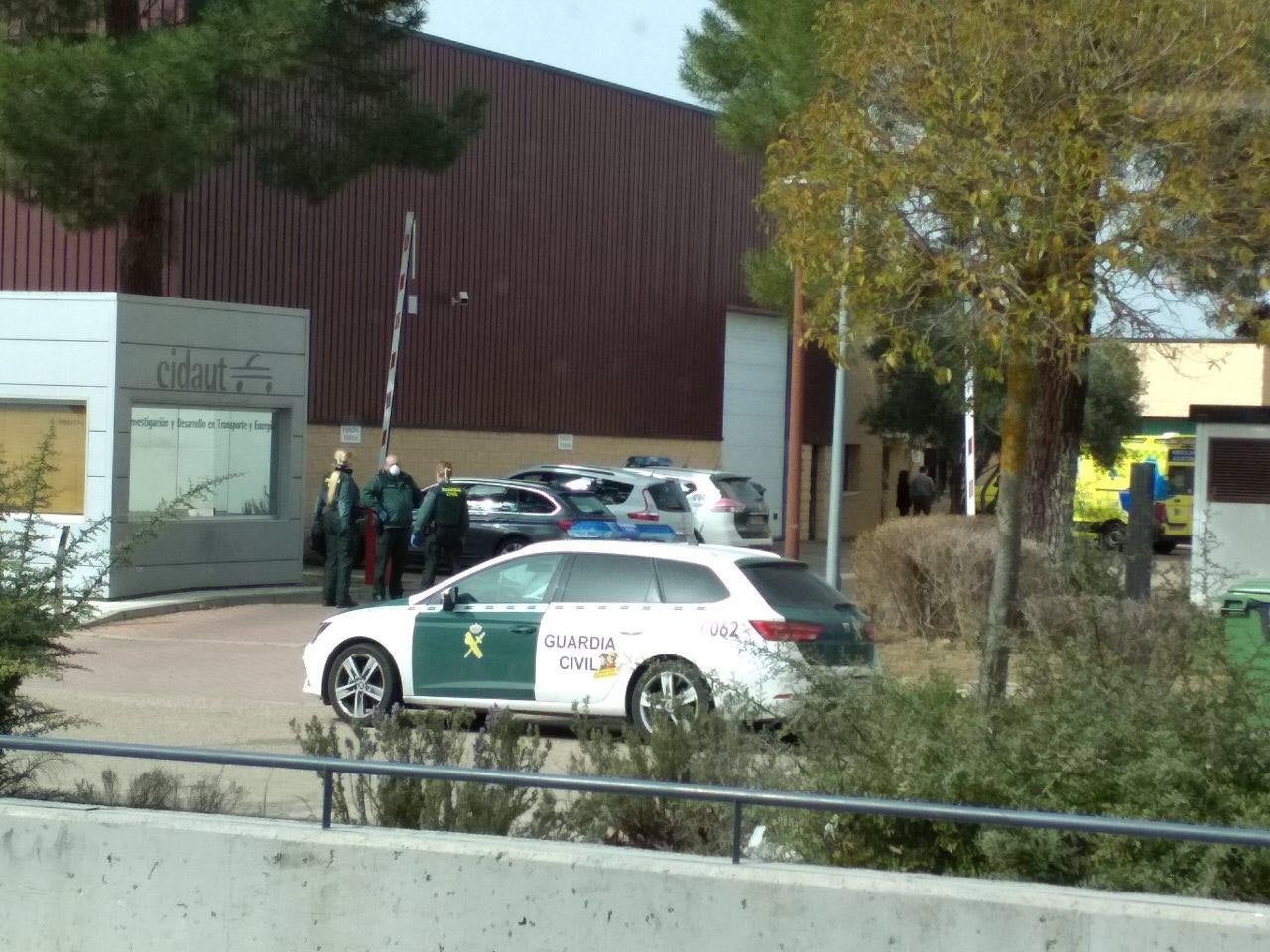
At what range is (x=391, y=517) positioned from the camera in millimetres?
19688

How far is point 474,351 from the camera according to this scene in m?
32.2

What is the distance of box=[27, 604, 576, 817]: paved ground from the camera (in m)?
9.66

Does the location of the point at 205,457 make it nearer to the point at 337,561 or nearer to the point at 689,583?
the point at 337,561

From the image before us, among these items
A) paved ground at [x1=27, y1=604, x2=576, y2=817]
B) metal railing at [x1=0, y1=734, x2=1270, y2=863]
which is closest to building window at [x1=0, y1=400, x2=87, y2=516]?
paved ground at [x1=27, y1=604, x2=576, y2=817]

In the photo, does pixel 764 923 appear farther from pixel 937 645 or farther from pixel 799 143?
pixel 937 645

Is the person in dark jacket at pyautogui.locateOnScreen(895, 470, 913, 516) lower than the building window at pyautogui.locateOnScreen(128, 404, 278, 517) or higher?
lower

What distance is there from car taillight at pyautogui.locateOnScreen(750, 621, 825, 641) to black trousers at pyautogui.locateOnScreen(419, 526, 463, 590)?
9617mm

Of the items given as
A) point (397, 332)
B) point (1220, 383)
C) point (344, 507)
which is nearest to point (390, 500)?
point (344, 507)

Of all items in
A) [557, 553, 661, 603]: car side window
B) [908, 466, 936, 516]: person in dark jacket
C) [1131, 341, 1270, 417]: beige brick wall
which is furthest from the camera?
[1131, 341, 1270, 417]: beige brick wall

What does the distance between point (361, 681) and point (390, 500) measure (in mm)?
7622

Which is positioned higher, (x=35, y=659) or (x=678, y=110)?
(x=678, y=110)

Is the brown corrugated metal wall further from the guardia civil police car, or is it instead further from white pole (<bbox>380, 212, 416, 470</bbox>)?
the guardia civil police car

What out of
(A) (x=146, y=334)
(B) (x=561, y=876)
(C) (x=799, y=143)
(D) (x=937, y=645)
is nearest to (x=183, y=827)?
(B) (x=561, y=876)

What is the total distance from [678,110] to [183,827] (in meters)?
32.9
